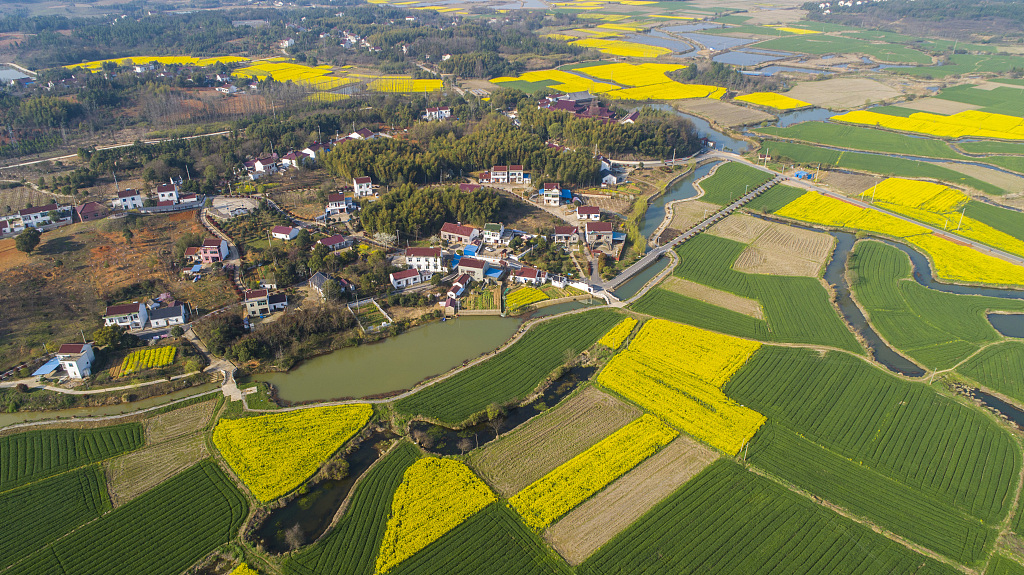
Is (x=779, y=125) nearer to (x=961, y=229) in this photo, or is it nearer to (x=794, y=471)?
(x=961, y=229)

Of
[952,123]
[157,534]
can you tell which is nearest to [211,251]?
[157,534]

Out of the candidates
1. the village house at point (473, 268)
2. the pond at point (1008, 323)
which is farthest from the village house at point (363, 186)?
the pond at point (1008, 323)

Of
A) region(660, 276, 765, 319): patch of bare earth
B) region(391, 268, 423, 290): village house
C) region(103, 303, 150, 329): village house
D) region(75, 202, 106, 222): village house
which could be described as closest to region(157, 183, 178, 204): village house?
region(75, 202, 106, 222): village house

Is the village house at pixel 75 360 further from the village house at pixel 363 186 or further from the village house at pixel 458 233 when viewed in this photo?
the village house at pixel 363 186

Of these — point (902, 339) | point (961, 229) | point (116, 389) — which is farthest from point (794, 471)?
point (961, 229)

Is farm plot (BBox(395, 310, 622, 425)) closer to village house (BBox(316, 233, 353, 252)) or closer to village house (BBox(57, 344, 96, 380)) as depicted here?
village house (BBox(57, 344, 96, 380))
